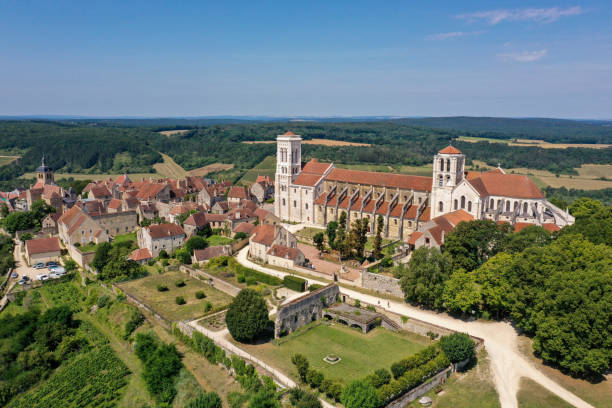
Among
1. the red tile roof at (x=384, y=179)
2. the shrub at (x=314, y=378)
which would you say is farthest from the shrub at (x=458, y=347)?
the red tile roof at (x=384, y=179)

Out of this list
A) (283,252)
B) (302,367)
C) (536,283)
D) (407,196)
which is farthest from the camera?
(407,196)

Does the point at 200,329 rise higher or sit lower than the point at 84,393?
higher

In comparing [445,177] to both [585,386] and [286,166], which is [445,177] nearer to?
[286,166]

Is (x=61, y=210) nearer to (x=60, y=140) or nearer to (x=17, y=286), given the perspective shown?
(x=17, y=286)

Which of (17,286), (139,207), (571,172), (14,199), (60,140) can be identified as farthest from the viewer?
(60,140)

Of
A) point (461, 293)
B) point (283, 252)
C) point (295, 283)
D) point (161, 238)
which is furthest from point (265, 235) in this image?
point (461, 293)

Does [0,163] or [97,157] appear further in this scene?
[97,157]

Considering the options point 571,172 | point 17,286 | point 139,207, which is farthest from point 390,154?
point 17,286

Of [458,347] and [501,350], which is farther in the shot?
[501,350]
